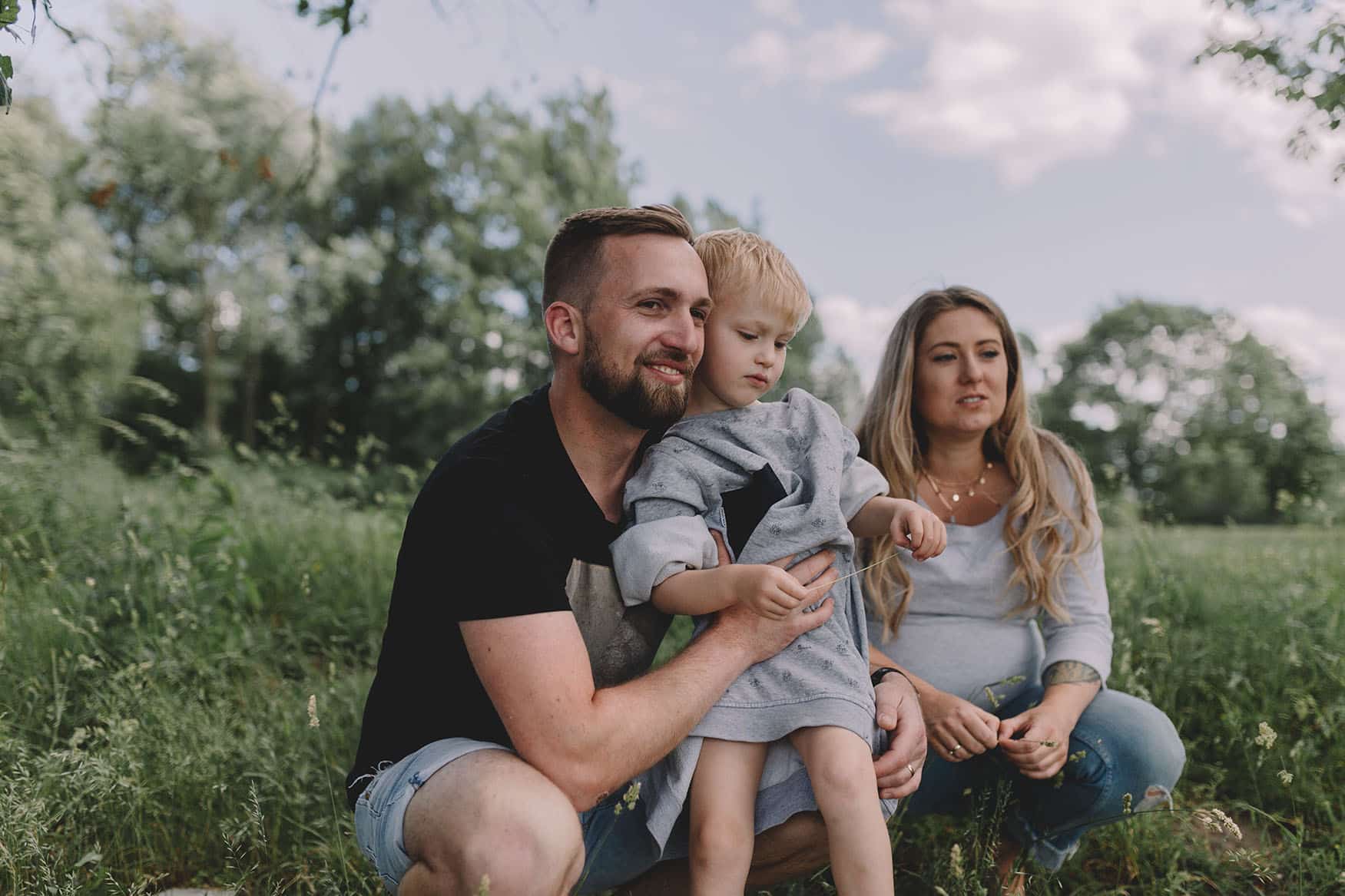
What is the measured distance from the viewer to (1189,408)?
30.2 meters

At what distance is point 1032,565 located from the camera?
2641mm

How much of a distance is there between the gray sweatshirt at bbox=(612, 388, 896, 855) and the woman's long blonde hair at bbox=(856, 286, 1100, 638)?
38 cm

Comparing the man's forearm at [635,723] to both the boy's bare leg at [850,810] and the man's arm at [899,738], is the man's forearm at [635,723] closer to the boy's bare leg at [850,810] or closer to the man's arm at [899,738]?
the boy's bare leg at [850,810]

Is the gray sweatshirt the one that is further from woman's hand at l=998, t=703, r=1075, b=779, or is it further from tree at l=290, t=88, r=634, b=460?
tree at l=290, t=88, r=634, b=460

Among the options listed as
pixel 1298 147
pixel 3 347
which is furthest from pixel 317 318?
pixel 1298 147

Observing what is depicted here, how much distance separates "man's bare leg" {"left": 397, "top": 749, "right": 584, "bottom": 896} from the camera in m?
1.75

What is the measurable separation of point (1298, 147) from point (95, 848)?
16.4 feet

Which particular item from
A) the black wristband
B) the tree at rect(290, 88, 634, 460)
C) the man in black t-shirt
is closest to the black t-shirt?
the man in black t-shirt

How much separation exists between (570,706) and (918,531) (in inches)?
34.8

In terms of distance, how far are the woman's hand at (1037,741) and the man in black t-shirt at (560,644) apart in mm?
318

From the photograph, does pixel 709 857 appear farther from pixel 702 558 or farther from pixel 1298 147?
pixel 1298 147

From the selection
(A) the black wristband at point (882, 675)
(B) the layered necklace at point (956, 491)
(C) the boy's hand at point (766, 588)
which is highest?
(B) the layered necklace at point (956, 491)

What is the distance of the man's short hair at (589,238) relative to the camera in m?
2.27

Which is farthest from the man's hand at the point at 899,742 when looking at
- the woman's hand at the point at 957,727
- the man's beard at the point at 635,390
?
the man's beard at the point at 635,390
